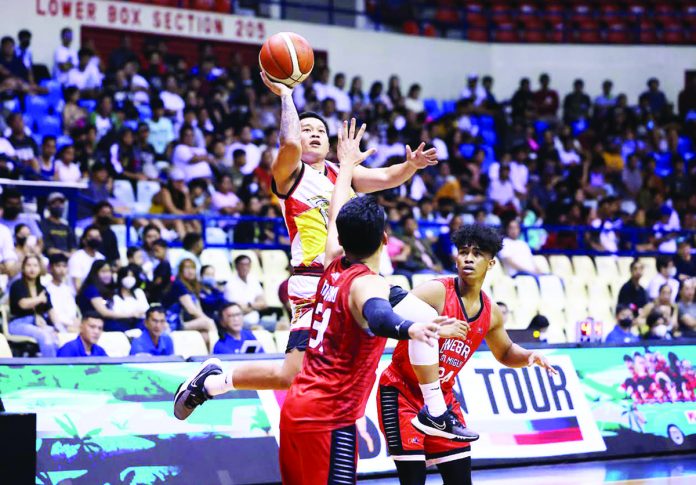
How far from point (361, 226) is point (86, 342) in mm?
5499

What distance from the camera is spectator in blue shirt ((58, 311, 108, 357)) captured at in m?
9.66

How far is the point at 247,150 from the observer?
54.0 ft

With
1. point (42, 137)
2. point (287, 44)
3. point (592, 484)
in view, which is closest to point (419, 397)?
point (287, 44)

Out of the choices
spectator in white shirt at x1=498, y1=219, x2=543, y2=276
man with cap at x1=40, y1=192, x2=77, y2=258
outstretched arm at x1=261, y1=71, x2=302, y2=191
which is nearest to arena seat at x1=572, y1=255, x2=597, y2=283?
spectator in white shirt at x1=498, y1=219, x2=543, y2=276

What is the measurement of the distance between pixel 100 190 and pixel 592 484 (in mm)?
7864

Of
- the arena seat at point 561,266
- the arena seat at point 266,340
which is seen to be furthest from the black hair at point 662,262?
the arena seat at point 266,340

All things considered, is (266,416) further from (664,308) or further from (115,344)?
(664,308)

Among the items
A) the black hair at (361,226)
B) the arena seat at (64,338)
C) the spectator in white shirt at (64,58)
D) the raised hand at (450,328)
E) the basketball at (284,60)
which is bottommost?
the arena seat at (64,338)

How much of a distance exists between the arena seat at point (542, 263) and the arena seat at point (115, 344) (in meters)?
7.04

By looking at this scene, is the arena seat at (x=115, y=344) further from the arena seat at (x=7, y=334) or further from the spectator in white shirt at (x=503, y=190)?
the spectator in white shirt at (x=503, y=190)

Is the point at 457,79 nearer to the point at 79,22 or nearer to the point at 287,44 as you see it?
the point at 79,22

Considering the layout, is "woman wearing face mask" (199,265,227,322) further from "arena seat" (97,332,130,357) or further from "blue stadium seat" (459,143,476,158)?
"blue stadium seat" (459,143,476,158)

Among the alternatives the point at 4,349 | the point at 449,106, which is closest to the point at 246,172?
the point at 449,106

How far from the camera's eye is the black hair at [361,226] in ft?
15.9
